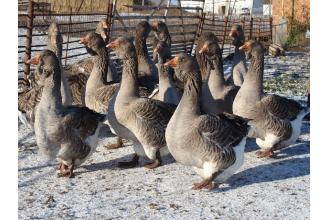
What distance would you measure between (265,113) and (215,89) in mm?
1014

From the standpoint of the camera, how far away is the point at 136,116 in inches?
236

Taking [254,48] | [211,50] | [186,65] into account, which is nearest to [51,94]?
[186,65]

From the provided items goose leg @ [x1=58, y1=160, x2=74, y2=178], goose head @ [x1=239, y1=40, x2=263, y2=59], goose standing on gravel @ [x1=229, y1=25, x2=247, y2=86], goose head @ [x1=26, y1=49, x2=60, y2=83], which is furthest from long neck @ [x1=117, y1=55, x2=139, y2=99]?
goose standing on gravel @ [x1=229, y1=25, x2=247, y2=86]

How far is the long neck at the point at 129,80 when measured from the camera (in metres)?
6.20

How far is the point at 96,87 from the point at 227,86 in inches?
78.1

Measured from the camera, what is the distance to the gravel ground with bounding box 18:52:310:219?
489 centimetres

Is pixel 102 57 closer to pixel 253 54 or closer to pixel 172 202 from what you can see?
pixel 253 54

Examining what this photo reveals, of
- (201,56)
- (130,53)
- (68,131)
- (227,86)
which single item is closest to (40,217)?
(68,131)

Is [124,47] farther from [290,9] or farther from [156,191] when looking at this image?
[290,9]

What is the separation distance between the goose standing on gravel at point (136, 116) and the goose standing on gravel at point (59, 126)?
1.12ft

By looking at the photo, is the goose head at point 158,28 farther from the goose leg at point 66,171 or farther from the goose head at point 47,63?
the goose leg at point 66,171

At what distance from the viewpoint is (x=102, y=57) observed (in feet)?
24.1

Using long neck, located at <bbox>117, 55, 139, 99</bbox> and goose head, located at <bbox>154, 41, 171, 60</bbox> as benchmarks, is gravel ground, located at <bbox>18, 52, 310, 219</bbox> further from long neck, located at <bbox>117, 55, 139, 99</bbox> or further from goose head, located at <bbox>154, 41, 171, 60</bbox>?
goose head, located at <bbox>154, 41, 171, 60</bbox>

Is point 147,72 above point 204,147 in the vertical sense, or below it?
above
